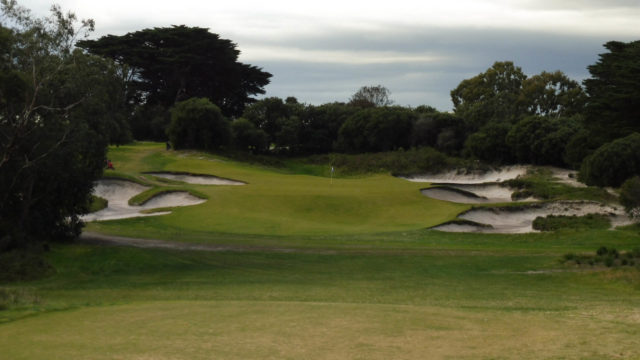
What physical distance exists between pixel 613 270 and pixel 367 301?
11744 millimetres

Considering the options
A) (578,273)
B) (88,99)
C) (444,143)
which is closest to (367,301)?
(578,273)

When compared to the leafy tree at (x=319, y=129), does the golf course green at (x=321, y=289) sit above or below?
below

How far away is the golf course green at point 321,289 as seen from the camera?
41.9 ft

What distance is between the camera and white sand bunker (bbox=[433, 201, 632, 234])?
4638 cm

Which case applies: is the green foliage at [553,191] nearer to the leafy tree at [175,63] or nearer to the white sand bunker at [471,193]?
the white sand bunker at [471,193]

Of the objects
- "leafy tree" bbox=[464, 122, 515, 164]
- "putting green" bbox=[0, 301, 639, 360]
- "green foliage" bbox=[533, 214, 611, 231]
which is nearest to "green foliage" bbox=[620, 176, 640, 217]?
"green foliage" bbox=[533, 214, 611, 231]

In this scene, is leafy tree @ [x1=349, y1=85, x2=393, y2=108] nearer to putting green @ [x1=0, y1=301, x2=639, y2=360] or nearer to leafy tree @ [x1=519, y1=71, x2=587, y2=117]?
leafy tree @ [x1=519, y1=71, x2=587, y2=117]

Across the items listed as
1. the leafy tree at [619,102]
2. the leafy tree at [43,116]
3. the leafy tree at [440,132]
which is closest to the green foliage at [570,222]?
the leafy tree at [619,102]

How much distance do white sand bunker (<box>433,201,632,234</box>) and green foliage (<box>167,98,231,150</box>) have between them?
41.7 m

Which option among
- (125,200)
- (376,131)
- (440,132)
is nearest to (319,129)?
(376,131)

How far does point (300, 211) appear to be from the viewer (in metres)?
50.4

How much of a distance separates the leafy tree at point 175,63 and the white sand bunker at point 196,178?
36.2m

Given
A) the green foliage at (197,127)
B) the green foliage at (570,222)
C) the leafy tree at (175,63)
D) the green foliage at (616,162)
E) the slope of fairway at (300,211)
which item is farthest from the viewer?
the leafy tree at (175,63)

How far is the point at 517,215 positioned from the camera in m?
51.5
